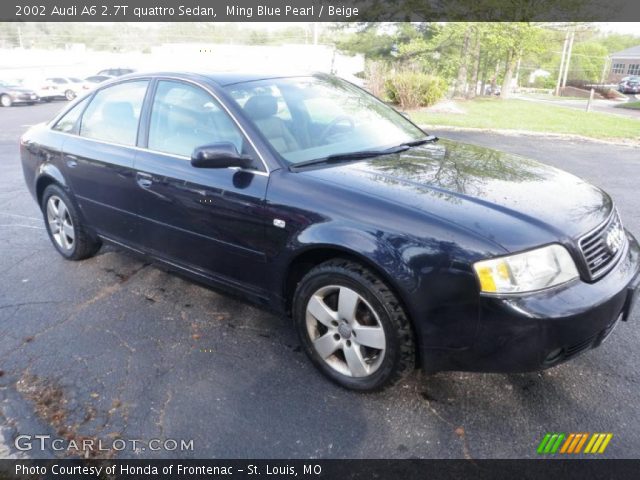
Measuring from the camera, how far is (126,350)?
3.12 metres

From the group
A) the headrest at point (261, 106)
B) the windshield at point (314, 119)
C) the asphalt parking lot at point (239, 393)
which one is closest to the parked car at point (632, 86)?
the windshield at point (314, 119)

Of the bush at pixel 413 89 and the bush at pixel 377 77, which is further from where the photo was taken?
the bush at pixel 377 77

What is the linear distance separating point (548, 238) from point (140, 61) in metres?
49.7

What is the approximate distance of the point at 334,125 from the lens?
329 cm

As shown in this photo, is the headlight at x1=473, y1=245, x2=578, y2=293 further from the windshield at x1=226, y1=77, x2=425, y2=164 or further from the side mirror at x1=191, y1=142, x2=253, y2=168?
the side mirror at x1=191, y1=142, x2=253, y2=168

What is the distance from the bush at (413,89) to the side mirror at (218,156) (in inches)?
650

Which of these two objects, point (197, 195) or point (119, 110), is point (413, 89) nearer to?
point (119, 110)

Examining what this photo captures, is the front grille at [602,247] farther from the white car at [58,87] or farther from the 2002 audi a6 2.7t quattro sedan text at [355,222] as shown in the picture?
the white car at [58,87]

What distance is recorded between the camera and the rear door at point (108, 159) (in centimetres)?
361

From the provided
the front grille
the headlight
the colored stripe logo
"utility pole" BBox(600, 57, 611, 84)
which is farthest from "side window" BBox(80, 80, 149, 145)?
"utility pole" BBox(600, 57, 611, 84)

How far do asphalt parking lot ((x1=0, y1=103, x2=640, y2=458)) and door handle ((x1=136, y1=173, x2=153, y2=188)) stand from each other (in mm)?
905

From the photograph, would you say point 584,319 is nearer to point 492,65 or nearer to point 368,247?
point 368,247

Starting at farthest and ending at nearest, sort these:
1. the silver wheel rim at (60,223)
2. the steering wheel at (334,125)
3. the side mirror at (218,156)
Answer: the silver wheel rim at (60,223) < the steering wheel at (334,125) < the side mirror at (218,156)

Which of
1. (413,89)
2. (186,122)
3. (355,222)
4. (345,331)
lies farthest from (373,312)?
(413,89)
